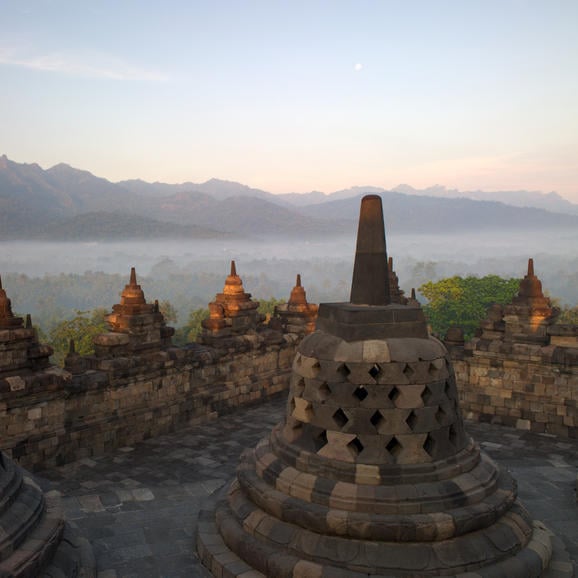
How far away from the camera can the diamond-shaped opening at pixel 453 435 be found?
6824 mm

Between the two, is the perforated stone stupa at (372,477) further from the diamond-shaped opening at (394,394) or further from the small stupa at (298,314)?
the small stupa at (298,314)

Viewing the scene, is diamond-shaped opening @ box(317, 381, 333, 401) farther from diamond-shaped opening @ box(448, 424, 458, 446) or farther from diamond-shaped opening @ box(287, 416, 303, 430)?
diamond-shaped opening @ box(448, 424, 458, 446)

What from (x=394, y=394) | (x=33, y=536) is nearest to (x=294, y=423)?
(x=394, y=394)

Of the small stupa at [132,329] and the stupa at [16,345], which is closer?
the stupa at [16,345]

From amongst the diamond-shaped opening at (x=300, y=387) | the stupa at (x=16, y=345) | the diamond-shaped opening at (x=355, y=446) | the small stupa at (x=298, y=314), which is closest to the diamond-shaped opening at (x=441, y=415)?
the diamond-shaped opening at (x=355, y=446)

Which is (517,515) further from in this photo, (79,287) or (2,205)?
(2,205)

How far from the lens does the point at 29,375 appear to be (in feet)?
33.1

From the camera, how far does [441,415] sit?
6.68 m

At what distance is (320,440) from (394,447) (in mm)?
892

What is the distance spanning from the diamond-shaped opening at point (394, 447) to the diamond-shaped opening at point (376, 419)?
0.75ft

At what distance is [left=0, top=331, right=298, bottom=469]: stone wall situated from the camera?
32.7 ft

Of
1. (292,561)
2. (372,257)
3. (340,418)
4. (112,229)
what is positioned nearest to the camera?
(292,561)

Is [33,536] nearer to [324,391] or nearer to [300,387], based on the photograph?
[300,387]

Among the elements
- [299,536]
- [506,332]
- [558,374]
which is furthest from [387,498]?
[506,332]
